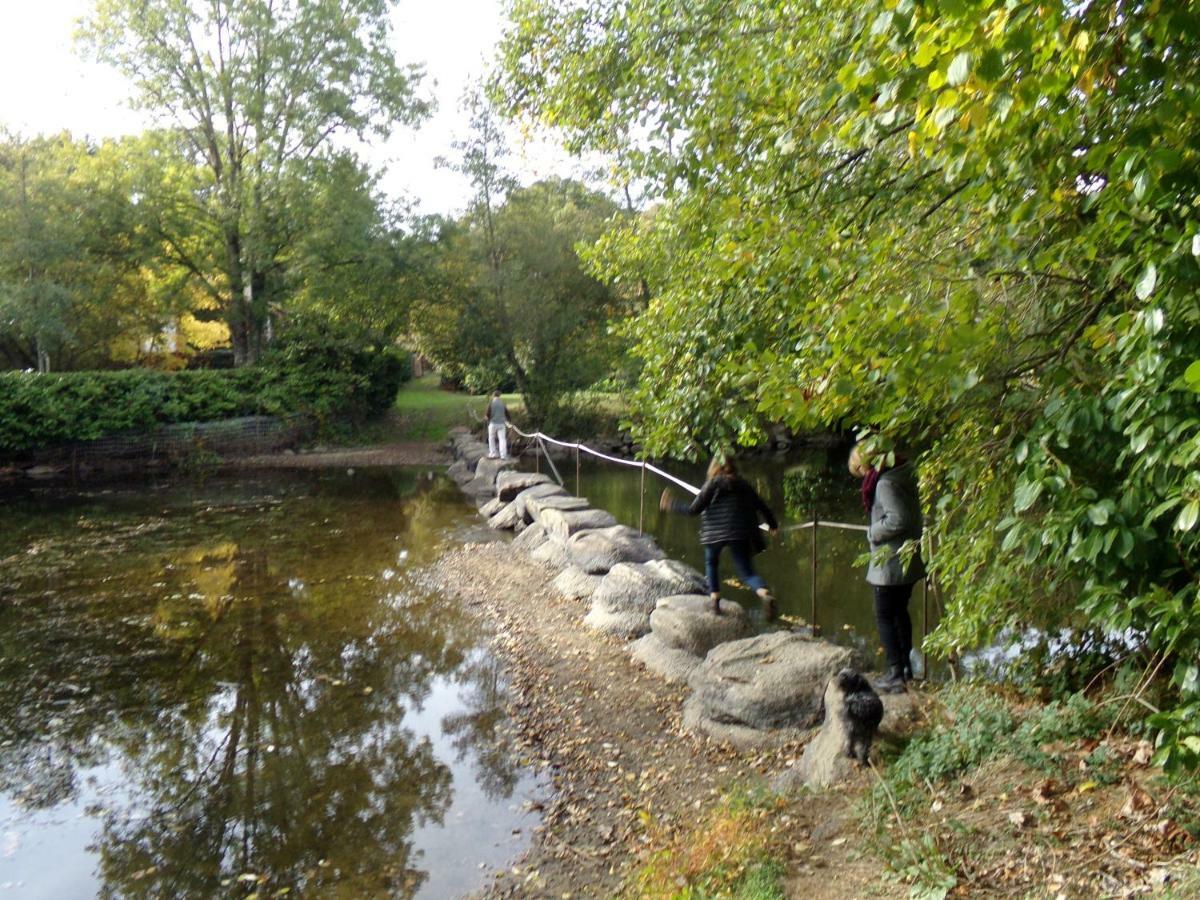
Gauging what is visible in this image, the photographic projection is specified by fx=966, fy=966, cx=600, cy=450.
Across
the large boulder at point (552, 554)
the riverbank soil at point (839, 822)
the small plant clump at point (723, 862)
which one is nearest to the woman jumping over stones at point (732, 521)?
the riverbank soil at point (839, 822)

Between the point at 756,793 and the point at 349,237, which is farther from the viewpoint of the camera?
the point at 349,237

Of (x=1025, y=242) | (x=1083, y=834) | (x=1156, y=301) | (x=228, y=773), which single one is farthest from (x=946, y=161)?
(x=228, y=773)

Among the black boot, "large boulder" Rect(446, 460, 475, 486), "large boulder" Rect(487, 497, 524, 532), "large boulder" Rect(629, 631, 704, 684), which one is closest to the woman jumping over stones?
"large boulder" Rect(629, 631, 704, 684)

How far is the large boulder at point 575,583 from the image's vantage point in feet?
30.8

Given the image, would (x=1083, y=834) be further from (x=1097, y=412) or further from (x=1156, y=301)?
(x=1156, y=301)

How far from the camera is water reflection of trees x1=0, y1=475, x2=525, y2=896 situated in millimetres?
5086

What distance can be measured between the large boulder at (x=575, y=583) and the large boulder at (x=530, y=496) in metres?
3.26

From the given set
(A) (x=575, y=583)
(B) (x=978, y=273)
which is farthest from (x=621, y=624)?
(B) (x=978, y=273)

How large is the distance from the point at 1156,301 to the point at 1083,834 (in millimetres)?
1964

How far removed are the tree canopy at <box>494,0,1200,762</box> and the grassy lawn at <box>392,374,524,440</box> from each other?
21.7 meters

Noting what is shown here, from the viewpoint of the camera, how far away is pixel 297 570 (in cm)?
1162

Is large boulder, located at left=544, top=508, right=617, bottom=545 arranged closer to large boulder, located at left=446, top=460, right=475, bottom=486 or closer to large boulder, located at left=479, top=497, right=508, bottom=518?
large boulder, located at left=479, top=497, right=508, bottom=518

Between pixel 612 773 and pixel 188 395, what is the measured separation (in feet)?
72.2

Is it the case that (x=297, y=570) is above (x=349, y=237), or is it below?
below
